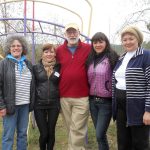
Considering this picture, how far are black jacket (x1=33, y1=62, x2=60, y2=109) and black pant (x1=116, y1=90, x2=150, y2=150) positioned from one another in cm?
100

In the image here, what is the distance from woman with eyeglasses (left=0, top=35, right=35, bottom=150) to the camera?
3.84 metres

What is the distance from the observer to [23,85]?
396 centimetres

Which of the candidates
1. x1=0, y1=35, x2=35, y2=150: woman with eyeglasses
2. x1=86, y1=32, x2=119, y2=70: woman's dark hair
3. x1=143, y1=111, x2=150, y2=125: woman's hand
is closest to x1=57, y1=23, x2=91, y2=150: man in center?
x1=86, y1=32, x2=119, y2=70: woman's dark hair

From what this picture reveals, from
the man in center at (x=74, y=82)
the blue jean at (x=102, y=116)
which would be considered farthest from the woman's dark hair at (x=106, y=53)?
the blue jean at (x=102, y=116)

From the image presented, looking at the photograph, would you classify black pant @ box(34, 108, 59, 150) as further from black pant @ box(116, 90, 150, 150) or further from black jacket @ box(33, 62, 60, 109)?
black pant @ box(116, 90, 150, 150)

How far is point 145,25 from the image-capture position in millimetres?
9406

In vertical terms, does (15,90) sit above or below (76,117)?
above

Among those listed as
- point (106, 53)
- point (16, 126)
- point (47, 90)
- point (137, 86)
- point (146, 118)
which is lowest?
point (16, 126)

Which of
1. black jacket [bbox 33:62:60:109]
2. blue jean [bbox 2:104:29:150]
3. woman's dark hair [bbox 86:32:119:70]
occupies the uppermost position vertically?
woman's dark hair [bbox 86:32:119:70]

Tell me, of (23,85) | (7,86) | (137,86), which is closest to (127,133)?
(137,86)

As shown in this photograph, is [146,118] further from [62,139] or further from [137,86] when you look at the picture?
[62,139]

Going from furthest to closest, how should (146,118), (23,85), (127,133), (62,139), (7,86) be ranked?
(62,139)
(23,85)
(7,86)
(127,133)
(146,118)

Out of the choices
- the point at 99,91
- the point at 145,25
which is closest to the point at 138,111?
the point at 99,91

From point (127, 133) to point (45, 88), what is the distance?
49.7 inches
